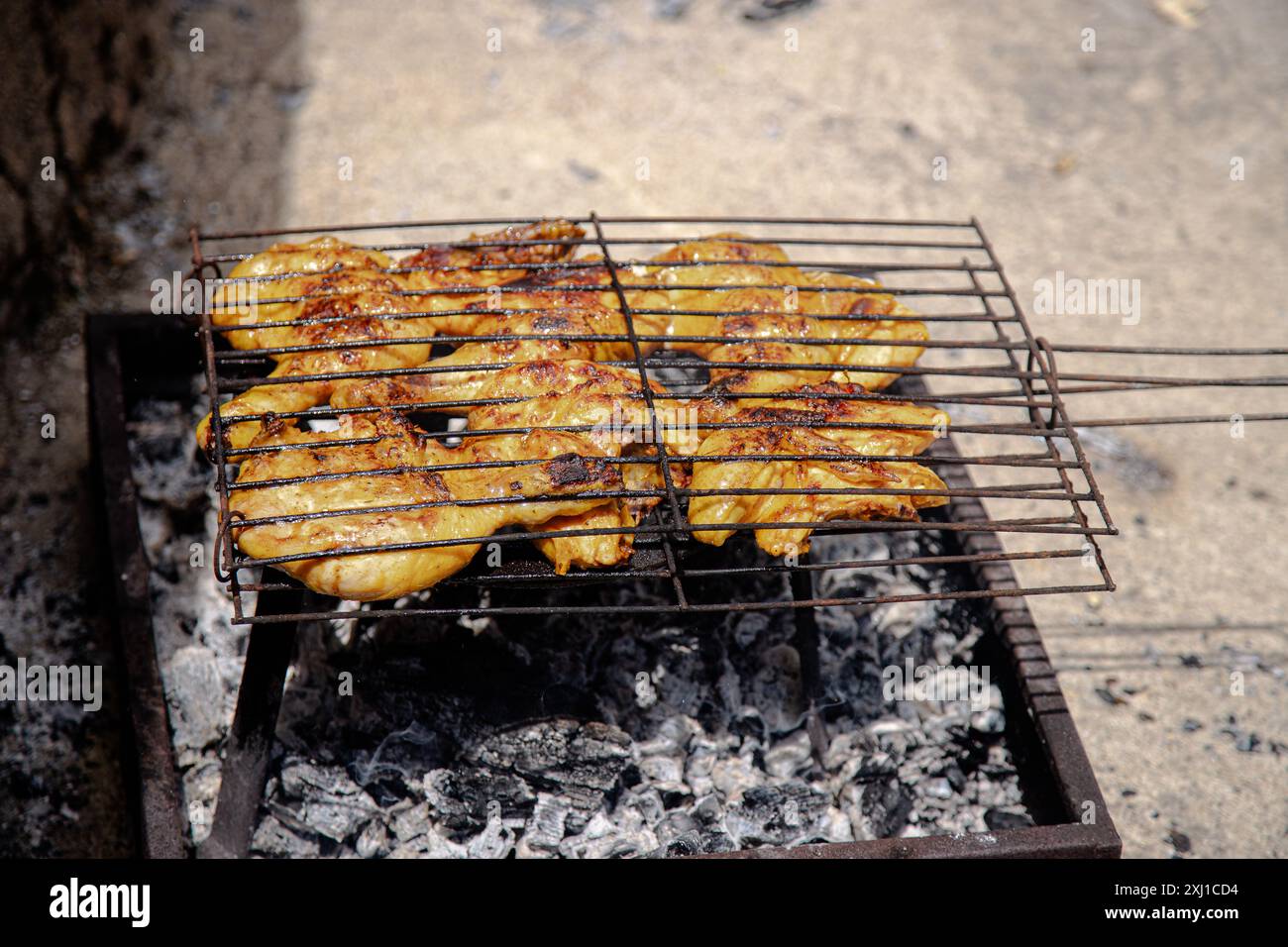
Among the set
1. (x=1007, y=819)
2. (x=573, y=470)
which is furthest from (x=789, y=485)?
(x=1007, y=819)

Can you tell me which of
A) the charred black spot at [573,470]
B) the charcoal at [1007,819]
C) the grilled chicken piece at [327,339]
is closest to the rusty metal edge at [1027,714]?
the charcoal at [1007,819]

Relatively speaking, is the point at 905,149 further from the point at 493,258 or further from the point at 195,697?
the point at 195,697

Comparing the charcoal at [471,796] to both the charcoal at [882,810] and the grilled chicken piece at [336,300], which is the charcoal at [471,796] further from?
the grilled chicken piece at [336,300]

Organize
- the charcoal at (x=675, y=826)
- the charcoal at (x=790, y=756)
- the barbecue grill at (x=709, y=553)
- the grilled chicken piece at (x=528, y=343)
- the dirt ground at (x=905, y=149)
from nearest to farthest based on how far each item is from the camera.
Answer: the barbecue grill at (x=709, y=553) → the grilled chicken piece at (x=528, y=343) → the charcoal at (x=675, y=826) → the charcoal at (x=790, y=756) → the dirt ground at (x=905, y=149)

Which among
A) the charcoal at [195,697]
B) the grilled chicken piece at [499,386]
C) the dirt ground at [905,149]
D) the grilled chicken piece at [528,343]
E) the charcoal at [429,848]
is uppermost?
the dirt ground at [905,149]

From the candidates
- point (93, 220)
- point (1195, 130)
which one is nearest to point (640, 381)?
point (93, 220)

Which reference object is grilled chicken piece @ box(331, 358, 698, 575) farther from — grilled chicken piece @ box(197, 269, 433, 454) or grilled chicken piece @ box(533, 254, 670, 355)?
grilled chicken piece @ box(533, 254, 670, 355)

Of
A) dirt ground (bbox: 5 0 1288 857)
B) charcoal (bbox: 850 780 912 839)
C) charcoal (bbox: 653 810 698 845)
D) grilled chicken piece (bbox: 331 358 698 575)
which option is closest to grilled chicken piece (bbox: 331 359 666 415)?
grilled chicken piece (bbox: 331 358 698 575)
